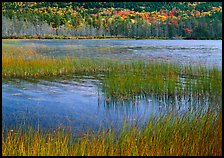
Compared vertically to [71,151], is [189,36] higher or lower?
higher

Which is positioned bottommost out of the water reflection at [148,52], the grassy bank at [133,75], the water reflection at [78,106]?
the water reflection at [78,106]

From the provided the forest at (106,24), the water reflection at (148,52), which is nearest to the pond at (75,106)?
the water reflection at (148,52)

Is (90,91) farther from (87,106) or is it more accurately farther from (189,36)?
(189,36)

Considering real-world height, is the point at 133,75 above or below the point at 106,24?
below

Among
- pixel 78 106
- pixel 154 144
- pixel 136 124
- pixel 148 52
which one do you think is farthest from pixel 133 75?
pixel 148 52

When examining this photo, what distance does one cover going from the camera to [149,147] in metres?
3.57

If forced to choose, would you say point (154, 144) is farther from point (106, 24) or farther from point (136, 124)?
point (106, 24)

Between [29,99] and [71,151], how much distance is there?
3984mm

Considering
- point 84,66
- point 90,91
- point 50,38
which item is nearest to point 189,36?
point 50,38

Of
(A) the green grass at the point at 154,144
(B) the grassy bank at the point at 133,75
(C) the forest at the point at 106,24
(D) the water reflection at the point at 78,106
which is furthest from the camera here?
(C) the forest at the point at 106,24

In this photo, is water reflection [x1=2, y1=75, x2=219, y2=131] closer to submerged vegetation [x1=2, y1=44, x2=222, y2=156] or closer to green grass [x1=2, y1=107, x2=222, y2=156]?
submerged vegetation [x1=2, y1=44, x2=222, y2=156]

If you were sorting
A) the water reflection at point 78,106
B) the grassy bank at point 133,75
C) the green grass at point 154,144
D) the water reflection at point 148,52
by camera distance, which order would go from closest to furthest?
the green grass at point 154,144 → the water reflection at point 78,106 → the grassy bank at point 133,75 → the water reflection at point 148,52

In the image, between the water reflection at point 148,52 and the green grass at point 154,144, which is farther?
the water reflection at point 148,52

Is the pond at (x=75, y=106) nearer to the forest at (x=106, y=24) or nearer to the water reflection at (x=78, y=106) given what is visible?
the water reflection at (x=78, y=106)
